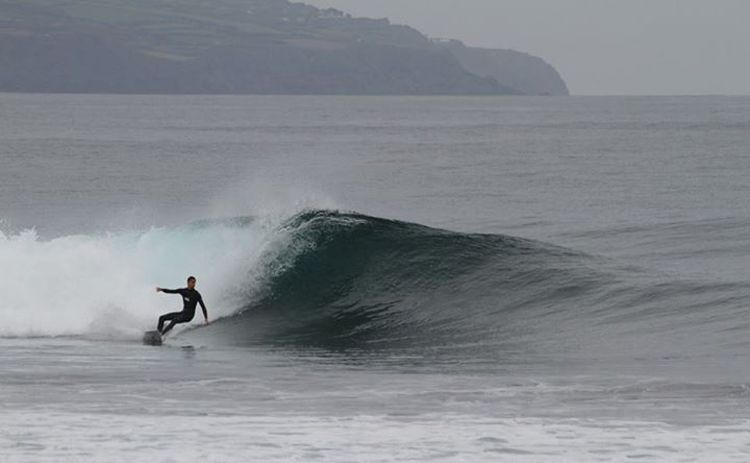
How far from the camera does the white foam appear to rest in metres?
22.1

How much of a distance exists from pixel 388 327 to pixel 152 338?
4.24 m

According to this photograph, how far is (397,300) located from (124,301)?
4895mm

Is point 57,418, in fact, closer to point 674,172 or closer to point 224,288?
point 224,288

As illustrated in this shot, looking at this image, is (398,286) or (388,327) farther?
(398,286)

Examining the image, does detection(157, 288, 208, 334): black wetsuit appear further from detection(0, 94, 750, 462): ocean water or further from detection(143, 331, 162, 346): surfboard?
detection(0, 94, 750, 462): ocean water

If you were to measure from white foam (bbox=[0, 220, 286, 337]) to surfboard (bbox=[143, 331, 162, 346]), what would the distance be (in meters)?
0.95

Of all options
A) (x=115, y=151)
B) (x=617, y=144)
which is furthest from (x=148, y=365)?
(x=617, y=144)

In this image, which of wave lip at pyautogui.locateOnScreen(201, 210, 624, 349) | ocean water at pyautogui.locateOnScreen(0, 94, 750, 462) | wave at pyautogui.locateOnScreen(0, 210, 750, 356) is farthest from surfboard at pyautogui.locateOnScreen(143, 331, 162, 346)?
wave lip at pyautogui.locateOnScreen(201, 210, 624, 349)

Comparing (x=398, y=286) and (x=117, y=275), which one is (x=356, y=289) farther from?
(x=117, y=275)

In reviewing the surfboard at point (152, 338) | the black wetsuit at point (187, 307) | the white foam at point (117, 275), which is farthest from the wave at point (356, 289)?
the surfboard at point (152, 338)

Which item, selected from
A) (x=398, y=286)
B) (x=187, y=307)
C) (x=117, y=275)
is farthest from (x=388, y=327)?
(x=117, y=275)

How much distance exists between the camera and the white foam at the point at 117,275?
22062 mm

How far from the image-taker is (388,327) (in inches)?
874

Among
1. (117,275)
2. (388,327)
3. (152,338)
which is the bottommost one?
(152,338)
